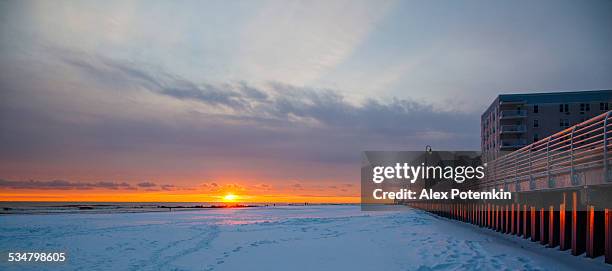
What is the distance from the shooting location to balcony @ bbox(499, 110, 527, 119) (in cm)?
8176

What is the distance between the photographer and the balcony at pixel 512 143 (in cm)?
8238

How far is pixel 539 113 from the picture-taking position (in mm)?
81438

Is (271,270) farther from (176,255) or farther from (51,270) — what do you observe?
(51,270)

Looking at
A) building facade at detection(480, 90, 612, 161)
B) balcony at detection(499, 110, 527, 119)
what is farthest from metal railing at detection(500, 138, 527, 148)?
balcony at detection(499, 110, 527, 119)

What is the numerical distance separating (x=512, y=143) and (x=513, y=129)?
2.60 meters

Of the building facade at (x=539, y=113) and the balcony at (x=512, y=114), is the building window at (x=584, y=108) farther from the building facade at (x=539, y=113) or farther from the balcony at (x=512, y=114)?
the balcony at (x=512, y=114)

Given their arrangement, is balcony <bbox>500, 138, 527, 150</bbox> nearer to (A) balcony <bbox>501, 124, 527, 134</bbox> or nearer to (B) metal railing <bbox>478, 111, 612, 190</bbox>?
(A) balcony <bbox>501, 124, 527, 134</bbox>

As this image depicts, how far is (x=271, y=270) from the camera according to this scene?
1312 cm

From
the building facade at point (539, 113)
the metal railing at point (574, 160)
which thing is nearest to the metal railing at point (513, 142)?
the building facade at point (539, 113)

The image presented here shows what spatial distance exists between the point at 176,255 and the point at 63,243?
320 inches

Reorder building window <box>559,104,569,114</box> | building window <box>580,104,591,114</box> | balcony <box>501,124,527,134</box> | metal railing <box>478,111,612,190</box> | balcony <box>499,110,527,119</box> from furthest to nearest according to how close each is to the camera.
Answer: balcony <box>499,110,527,119</box>
balcony <box>501,124,527,134</box>
building window <box>559,104,569,114</box>
building window <box>580,104,591,114</box>
metal railing <box>478,111,612,190</box>

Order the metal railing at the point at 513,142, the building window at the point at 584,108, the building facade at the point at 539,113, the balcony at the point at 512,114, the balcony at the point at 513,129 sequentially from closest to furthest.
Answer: the building window at the point at 584,108 → the building facade at the point at 539,113 → the balcony at the point at 513,129 → the balcony at the point at 512,114 → the metal railing at the point at 513,142

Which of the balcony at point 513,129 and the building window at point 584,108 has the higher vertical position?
the building window at point 584,108

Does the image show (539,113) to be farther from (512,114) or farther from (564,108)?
(512,114)
